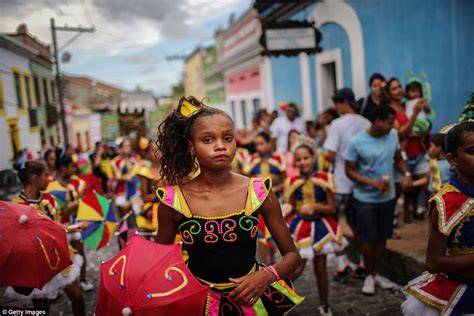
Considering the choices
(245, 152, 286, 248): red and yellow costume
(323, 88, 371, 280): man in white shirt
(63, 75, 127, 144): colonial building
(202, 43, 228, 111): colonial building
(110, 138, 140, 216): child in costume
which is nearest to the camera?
(323, 88, 371, 280): man in white shirt

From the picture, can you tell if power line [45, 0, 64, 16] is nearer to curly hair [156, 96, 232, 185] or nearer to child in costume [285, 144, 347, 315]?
curly hair [156, 96, 232, 185]

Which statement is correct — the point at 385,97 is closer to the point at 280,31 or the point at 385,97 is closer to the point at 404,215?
the point at 404,215

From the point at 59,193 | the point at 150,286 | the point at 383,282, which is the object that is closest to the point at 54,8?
the point at 59,193

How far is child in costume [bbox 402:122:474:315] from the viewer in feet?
7.38

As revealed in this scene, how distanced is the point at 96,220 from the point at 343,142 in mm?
2805

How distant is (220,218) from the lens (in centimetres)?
225

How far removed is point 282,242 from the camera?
2.35 metres

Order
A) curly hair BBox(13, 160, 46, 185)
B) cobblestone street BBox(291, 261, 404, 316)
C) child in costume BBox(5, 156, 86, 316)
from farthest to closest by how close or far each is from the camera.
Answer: cobblestone street BBox(291, 261, 404, 316)
curly hair BBox(13, 160, 46, 185)
child in costume BBox(5, 156, 86, 316)

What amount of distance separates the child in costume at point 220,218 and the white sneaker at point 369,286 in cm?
242

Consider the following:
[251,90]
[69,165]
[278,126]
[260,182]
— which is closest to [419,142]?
[278,126]

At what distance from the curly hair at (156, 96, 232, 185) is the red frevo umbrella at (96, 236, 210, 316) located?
57 centimetres

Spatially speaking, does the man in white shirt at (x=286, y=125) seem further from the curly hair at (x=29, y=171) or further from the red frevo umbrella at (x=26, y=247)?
the red frevo umbrella at (x=26, y=247)

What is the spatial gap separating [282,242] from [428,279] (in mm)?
893

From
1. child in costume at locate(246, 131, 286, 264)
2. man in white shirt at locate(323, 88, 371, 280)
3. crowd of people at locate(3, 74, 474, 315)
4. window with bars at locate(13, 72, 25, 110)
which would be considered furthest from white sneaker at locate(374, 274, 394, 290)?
window with bars at locate(13, 72, 25, 110)
